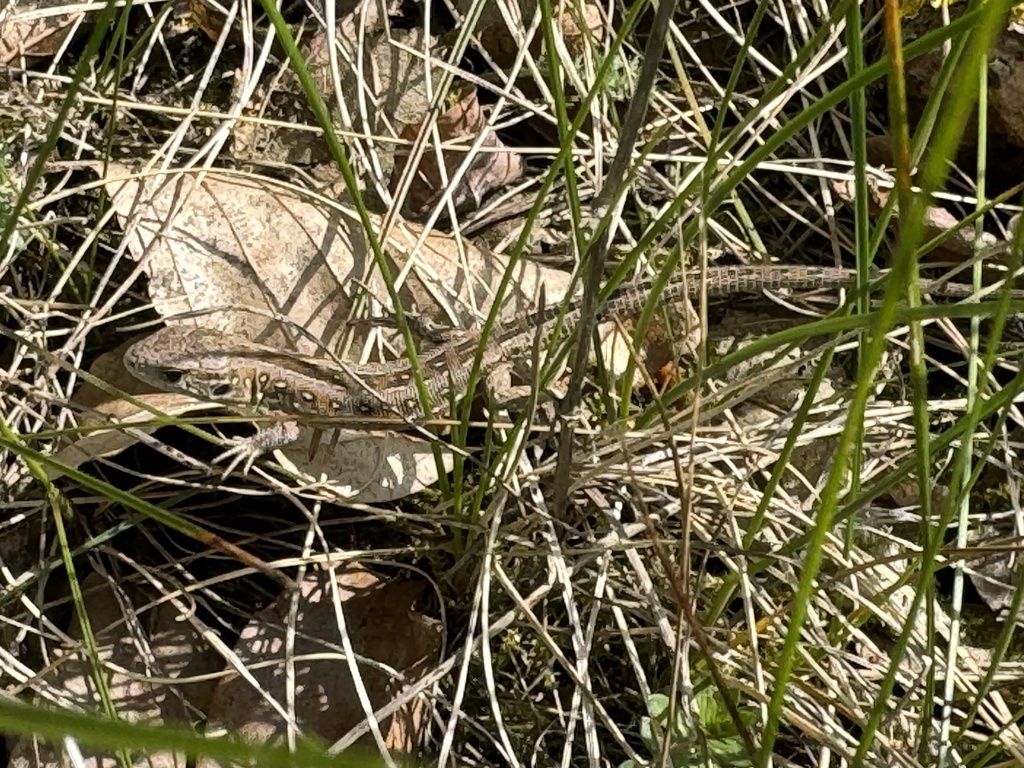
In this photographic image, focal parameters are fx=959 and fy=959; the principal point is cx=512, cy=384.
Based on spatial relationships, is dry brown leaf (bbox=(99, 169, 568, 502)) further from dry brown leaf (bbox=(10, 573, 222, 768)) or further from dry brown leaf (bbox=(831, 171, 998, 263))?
dry brown leaf (bbox=(831, 171, 998, 263))

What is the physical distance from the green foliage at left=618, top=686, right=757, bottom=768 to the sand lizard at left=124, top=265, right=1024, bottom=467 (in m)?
0.80

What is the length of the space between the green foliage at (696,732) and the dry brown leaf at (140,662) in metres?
0.90

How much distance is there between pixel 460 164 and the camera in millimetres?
2521

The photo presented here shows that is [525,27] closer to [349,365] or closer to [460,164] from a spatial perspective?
[460,164]

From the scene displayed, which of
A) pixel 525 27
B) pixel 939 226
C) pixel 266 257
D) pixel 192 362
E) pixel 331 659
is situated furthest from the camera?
pixel 525 27

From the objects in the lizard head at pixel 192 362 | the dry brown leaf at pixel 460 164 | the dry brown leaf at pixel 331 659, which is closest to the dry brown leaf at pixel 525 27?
the dry brown leaf at pixel 460 164

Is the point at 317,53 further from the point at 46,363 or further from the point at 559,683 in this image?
the point at 559,683

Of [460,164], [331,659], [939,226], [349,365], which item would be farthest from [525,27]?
[331,659]

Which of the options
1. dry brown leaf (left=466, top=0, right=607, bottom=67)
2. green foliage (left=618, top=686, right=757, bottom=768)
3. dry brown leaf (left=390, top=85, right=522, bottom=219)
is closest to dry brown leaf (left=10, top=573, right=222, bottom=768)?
green foliage (left=618, top=686, right=757, bottom=768)

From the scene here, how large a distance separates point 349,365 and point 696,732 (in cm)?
115

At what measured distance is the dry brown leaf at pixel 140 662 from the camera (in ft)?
6.40

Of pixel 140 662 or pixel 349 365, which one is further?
pixel 349 365

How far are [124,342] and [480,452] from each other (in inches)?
35.2

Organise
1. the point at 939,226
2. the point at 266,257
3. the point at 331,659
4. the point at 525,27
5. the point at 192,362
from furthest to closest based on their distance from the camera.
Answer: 1. the point at 525,27
2. the point at 939,226
3. the point at 266,257
4. the point at 192,362
5. the point at 331,659
